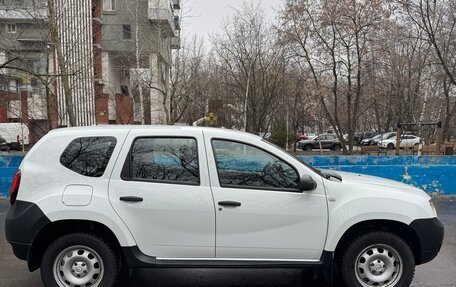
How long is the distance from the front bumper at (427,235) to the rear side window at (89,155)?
3.17 m

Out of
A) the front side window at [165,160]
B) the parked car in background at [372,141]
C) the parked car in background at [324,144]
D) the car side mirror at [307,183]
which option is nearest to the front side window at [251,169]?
the car side mirror at [307,183]

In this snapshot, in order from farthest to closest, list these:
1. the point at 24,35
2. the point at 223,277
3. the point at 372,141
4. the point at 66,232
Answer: the point at 372,141 → the point at 24,35 → the point at 223,277 → the point at 66,232

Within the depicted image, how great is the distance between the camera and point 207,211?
3.78 meters

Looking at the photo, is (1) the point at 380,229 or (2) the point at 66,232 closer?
(2) the point at 66,232

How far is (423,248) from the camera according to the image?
3.99 metres

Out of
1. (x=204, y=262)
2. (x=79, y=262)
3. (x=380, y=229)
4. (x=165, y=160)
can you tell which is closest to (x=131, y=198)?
(x=165, y=160)

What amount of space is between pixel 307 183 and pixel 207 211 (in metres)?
1.01

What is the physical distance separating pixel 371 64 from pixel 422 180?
1119 cm

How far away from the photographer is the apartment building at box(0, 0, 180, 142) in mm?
13711

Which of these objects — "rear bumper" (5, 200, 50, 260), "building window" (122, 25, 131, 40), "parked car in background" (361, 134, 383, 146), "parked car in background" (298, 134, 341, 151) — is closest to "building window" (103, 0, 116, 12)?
"building window" (122, 25, 131, 40)

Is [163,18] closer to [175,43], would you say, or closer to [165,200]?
[175,43]

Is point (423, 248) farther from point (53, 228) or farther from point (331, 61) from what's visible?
point (331, 61)

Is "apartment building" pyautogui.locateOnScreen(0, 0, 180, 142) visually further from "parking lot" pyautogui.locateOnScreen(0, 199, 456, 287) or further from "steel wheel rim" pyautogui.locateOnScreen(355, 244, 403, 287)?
"steel wheel rim" pyautogui.locateOnScreen(355, 244, 403, 287)

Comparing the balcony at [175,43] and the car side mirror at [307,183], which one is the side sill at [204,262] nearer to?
the car side mirror at [307,183]
